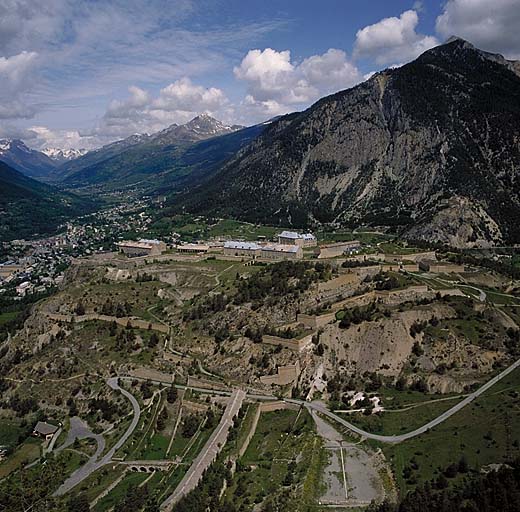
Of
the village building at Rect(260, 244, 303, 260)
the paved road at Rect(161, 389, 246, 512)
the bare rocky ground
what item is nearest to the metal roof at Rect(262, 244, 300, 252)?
the village building at Rect(260, 244, 303, 260)

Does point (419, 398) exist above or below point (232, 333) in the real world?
→ below

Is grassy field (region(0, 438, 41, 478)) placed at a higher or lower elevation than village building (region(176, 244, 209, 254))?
lower

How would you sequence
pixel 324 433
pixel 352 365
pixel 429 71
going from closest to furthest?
pixel 324 433, pixel 352 365, pixel 429 71

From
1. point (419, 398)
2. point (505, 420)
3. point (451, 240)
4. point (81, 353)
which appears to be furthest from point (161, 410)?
point (451, 240)

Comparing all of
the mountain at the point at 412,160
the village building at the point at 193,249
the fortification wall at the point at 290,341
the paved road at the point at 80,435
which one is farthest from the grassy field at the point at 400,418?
the mountain at the point at 412,160

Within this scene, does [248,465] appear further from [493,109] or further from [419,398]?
[493,109]

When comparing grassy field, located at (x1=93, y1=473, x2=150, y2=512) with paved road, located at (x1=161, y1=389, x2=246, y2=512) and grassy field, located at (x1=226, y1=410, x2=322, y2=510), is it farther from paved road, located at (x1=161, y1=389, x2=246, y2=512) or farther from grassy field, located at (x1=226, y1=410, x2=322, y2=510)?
grassy field, located at (x1=226, y1=410, x2=322, y2=510)

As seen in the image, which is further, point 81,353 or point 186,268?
point 186,268
